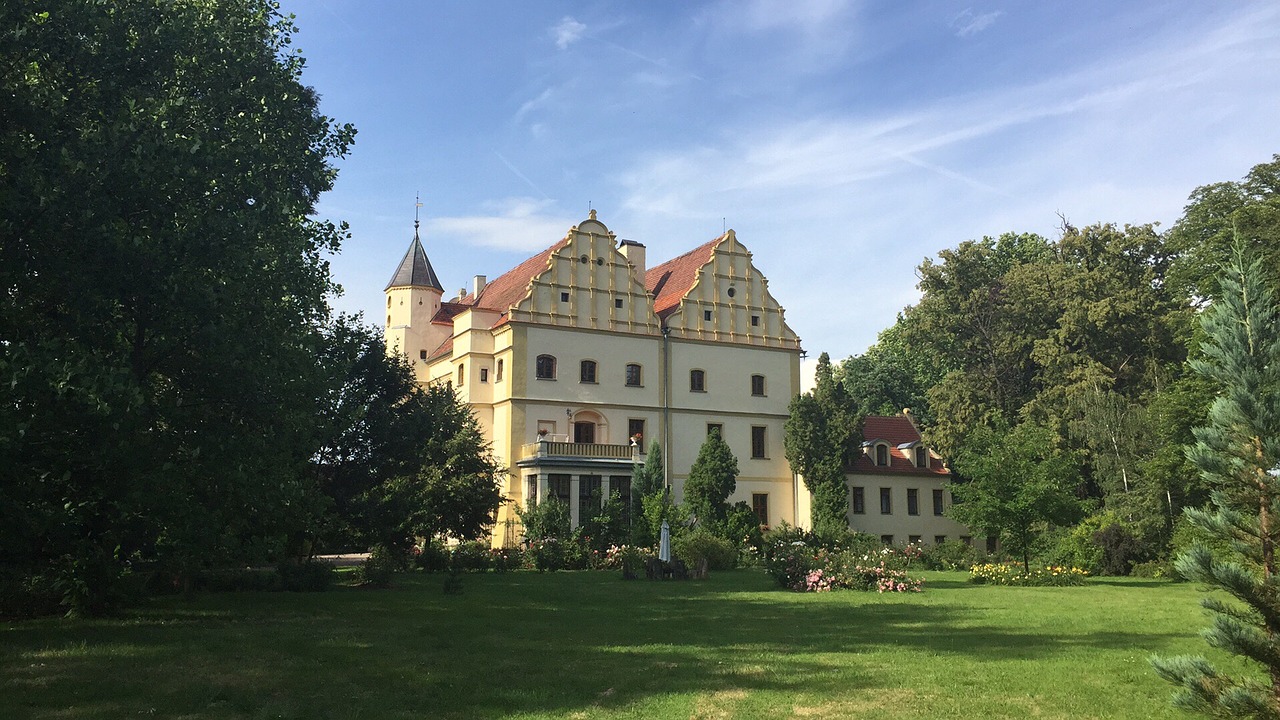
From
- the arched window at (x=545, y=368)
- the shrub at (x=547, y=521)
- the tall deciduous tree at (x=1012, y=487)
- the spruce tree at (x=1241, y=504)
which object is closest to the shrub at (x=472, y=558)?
the shrub at (x=547, y=521)

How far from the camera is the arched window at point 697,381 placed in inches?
2055

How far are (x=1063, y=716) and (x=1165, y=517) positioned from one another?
32.9 m

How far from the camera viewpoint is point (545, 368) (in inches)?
1916

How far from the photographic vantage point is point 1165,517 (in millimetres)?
38656

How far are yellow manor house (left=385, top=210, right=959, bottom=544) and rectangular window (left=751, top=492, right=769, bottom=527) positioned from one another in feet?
0.24

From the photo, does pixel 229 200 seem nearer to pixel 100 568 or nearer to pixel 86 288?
pixel 86 288

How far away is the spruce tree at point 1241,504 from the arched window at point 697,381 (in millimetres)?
44159

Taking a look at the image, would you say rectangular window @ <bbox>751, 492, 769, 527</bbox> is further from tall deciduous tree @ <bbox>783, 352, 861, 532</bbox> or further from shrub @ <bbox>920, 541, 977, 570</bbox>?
shrub @ <bbox>920, 541, 977, 570</bbox>

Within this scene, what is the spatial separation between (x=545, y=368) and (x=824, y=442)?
14827 mm

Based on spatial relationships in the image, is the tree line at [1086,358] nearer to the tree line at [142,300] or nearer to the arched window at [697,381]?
the arched window at [697,381]

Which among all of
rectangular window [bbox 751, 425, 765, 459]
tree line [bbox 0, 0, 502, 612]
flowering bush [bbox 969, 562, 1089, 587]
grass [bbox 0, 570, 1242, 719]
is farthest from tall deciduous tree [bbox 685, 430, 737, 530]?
tree line [bbox 0, 0, 502, 612]

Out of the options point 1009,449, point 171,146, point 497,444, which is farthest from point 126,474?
point 497,444

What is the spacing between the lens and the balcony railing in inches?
1801

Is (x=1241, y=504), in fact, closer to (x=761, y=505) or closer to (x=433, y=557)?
(x=433, y=557)
